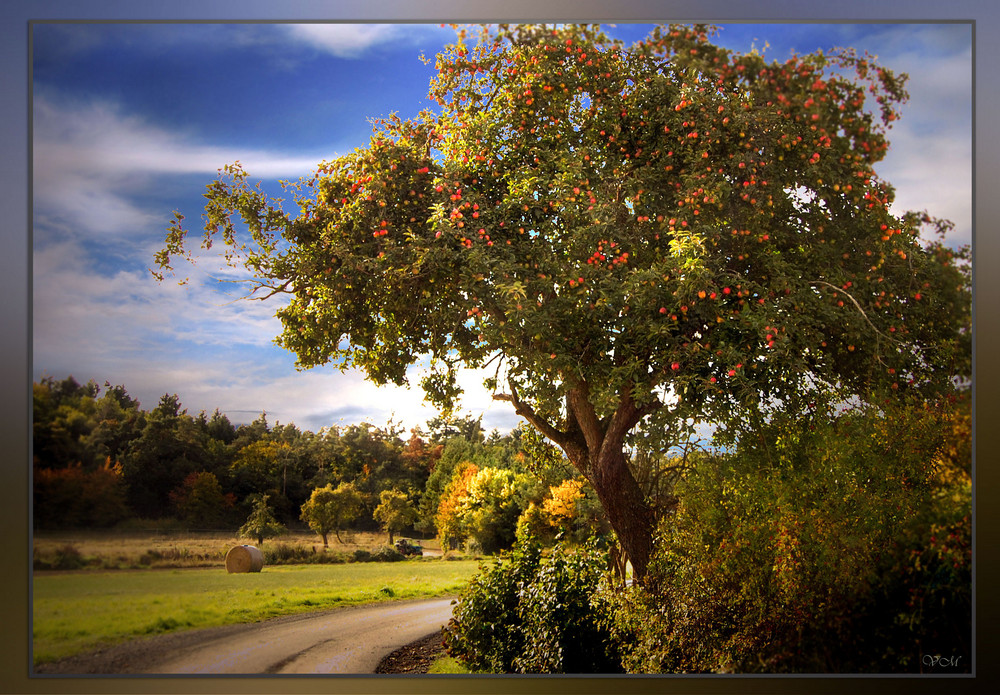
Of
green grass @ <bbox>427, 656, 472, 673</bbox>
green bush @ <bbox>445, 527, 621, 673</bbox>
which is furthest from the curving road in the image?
green bush @ <bbox>445, 527, 621, 673</bbox>

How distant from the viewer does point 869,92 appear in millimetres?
4066

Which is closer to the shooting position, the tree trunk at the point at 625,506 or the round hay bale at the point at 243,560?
the round hay bale at the point at 243,560

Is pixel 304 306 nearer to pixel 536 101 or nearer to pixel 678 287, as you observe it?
pixel 536 101

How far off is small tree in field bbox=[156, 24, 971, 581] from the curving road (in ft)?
5.40

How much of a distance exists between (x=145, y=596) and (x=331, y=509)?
4.28 feet

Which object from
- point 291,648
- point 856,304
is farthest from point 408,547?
point 856,304

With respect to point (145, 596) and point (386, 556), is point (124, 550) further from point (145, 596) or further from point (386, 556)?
point (386, 556)

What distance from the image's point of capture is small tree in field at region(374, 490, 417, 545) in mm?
4320

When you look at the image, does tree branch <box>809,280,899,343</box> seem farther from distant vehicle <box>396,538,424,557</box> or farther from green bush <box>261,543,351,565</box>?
green bush <box>261,543,351,565</box>

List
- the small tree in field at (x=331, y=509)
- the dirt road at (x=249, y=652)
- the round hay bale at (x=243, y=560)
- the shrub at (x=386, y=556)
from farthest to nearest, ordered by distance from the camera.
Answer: the shrub at (x=386, y=556) → the small tree in field at (x=331, y=509) → the round hay bale at (x=243, y=560) → the dirt road at (x=249, y=652)

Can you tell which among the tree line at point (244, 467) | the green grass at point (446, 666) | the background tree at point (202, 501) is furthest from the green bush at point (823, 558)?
the background tree at point (202, 501)

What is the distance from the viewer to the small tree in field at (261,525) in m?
4.19

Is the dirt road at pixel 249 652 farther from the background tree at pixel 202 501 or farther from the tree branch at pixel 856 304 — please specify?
the tree branch at pixel 856 304

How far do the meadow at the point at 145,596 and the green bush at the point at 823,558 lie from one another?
8.07 ft
